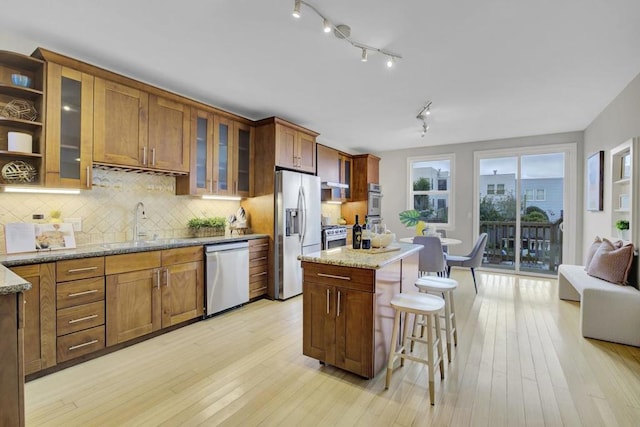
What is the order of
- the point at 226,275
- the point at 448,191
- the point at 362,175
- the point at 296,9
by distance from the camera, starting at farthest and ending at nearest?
the point at 362,175
the point at 448,191
the point at 226,275
the point at 296,9

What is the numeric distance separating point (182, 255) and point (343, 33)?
254 centimetres

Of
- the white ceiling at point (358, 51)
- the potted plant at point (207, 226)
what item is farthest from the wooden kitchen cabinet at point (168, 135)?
the potted plant at point (207, 226)

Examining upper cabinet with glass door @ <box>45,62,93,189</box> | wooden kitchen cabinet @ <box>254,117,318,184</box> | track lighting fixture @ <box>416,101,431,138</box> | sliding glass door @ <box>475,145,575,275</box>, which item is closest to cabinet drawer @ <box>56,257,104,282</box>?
upper cabinet with glass door @ <box>45,62,93,189</box>

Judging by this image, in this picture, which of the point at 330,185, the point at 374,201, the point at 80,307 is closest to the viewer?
the point at 80,307

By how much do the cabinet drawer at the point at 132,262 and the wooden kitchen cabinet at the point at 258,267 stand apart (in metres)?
1.25

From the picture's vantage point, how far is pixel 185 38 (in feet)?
7.85

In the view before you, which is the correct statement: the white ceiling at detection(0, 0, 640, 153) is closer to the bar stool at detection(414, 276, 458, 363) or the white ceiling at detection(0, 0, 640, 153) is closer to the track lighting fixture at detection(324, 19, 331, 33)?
the track lighting fixture at detection(324, 19, 331, 33)

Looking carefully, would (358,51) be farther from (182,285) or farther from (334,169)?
(334,169)

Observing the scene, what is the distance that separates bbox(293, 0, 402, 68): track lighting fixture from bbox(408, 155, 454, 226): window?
422cm

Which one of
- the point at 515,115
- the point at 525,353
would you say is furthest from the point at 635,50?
the point at 525,353

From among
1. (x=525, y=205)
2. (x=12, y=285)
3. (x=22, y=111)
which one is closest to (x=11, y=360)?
(x=12, y=285)

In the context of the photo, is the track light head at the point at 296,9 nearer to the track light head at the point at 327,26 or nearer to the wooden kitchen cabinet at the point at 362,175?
the track light head at the point at 327,26

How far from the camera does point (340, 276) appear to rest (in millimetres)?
2223

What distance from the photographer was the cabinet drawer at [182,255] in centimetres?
A: 296
